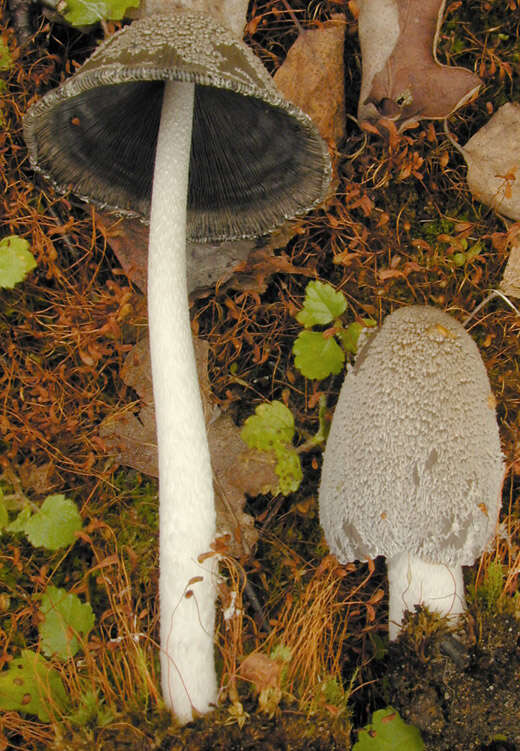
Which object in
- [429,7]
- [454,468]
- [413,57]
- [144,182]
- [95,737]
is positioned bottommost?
[95,737]

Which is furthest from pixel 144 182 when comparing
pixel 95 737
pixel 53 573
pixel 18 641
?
pixel 95 737

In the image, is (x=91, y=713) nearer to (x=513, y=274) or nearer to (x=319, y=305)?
(x=319, y=305)

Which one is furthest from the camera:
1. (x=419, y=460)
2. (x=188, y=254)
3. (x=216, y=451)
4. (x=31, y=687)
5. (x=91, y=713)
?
(x=188, y=254)

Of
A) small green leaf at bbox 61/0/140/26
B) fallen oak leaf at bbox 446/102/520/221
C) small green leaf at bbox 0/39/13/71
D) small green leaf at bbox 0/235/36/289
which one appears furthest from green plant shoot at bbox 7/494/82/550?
fallen oak leaf at bbox 446/102/520/221

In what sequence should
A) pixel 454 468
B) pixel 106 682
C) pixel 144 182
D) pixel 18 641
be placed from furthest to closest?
1. pixel 144 182
2. pixel 18 641
3. pixel 106 682
4. pixel 454 468

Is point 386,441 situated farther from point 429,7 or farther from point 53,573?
point 429,7

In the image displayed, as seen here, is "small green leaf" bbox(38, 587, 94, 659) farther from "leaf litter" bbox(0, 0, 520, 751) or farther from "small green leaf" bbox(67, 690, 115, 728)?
"small green leaf" bbox(67, 690, 115, 728)

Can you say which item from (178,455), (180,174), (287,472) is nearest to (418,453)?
(287,472)

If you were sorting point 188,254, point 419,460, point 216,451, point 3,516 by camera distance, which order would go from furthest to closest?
1. point 188,254
2. point 216,451
3. point 3,516
4. point 419,460
